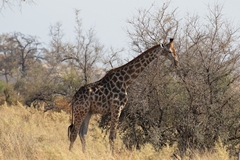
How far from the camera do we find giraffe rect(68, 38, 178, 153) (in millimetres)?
10305

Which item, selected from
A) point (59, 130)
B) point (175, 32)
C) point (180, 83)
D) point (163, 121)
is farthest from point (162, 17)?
point (59, 130)

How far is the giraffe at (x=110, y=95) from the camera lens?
10305 mm

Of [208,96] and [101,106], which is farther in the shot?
[101,106]

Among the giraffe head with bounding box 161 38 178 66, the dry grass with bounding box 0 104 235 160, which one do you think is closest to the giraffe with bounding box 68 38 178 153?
the giraffe head with bounding box 161 38 178 66

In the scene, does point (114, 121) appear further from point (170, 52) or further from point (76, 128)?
point (170, 52)

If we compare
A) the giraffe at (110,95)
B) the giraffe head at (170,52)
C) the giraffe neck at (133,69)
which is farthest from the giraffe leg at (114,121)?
the giraffe head at (170,52)

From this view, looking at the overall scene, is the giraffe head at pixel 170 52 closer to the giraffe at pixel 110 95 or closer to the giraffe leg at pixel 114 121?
the giraffe at pixel 110 95

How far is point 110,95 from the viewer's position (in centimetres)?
1055

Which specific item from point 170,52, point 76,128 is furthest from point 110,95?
point 170,52

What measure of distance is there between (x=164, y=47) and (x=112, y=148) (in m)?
2.23

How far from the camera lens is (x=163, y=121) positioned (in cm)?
1042

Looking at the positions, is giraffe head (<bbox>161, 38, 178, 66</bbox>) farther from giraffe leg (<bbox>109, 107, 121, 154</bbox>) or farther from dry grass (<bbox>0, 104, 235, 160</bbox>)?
dry grass (<bbox>0, 104, 235, 160</bbox>)

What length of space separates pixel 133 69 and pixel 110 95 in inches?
28.8

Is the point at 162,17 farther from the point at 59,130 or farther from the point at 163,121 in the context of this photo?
the point at 59,130
